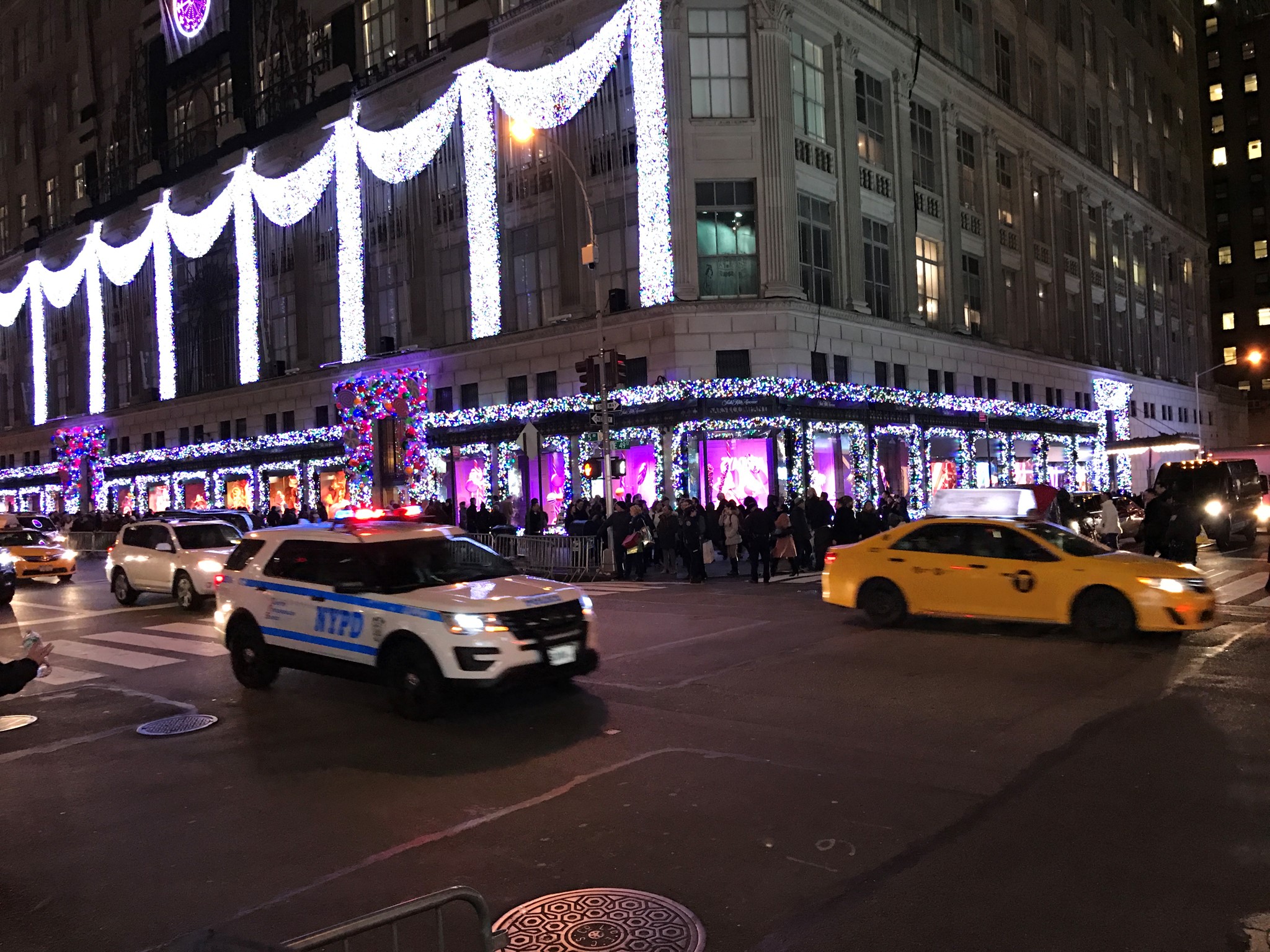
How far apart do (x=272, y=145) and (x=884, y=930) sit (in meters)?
49.3

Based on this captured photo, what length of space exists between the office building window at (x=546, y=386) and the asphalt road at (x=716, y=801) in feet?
77.5

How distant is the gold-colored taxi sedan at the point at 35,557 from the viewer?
25000 millimetres

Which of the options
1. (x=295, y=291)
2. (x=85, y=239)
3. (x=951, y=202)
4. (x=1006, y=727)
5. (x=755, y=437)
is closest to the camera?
(x=1006, y=727)

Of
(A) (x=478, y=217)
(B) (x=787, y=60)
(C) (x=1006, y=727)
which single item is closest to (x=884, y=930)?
(C) (x=1006, y=727)

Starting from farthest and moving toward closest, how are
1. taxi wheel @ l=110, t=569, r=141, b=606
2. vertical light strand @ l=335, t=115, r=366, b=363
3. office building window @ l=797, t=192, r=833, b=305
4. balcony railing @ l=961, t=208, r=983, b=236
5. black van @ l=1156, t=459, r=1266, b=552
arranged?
1. balcony railing @ l=961, t=208, r=983, b=236
2. vertical light strand @ l=335, t=115, r=366, b=363
3. office building window @ l=797, t=192, r=833, b=305
4. black van @ l=1156, t=459, r=1266, b=552
5. taxi wheel @ l=110, t=569, r=141, b=606

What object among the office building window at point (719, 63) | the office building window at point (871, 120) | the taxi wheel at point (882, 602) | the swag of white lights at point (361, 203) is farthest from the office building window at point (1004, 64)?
the taxi wheel at point (882, 602)

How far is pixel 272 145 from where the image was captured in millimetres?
46844

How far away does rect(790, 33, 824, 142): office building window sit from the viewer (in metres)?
32.7

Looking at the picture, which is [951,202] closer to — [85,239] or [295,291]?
[295,291]

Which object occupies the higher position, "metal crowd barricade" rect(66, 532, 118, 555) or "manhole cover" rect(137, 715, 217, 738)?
"metal crowd barricade" rect(66, 532, 118, 555)

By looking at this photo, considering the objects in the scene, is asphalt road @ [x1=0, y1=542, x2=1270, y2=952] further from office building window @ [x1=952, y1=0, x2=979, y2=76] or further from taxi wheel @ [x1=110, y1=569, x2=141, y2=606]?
office building window @ [x1=952, y1=0, x2=979, y2=76]

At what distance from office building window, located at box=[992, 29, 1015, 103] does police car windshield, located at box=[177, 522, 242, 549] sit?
40.0 metres

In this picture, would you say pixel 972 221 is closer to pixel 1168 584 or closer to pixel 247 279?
pixel 247 279

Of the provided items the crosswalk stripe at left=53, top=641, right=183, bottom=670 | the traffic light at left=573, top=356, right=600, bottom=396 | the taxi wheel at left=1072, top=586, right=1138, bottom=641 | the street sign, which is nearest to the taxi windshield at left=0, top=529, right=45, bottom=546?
the street sign
